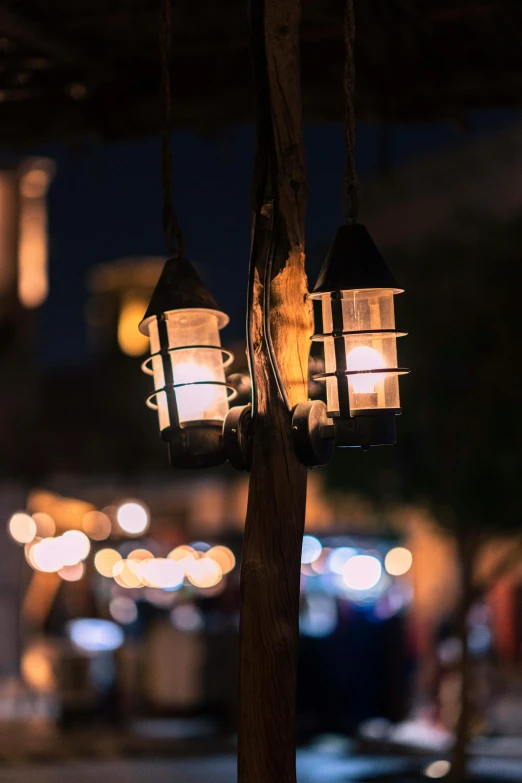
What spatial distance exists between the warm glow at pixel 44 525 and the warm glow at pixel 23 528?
0.29 feet

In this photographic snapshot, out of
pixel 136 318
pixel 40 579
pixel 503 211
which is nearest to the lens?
pixel 40 579

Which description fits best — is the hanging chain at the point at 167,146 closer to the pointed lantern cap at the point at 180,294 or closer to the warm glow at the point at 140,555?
the pointed lantern cap at the point at 180,294

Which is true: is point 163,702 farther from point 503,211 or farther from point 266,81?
point 503,211

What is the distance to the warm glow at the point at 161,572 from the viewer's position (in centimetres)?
2475

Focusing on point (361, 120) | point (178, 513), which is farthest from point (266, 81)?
point (178, 513)

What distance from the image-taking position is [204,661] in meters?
13.5

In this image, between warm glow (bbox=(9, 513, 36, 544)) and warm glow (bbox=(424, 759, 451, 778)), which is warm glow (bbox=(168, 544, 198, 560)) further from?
warm glow (bbox=(424, 759, 451, 778))

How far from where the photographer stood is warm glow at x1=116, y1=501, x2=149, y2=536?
2095 cm

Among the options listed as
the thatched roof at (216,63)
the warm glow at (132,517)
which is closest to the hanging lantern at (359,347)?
the thatched roof at (216,63)

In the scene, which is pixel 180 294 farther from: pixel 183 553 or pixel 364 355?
pixel 183 553

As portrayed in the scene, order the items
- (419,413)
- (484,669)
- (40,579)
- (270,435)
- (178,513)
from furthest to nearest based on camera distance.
A: (178,513)
(40,579)
(484,669)
(419,413)
(270,435)

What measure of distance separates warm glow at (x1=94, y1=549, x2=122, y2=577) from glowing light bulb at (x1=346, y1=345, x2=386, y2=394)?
21860mm

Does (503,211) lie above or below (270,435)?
above

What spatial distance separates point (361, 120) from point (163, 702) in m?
9.38
